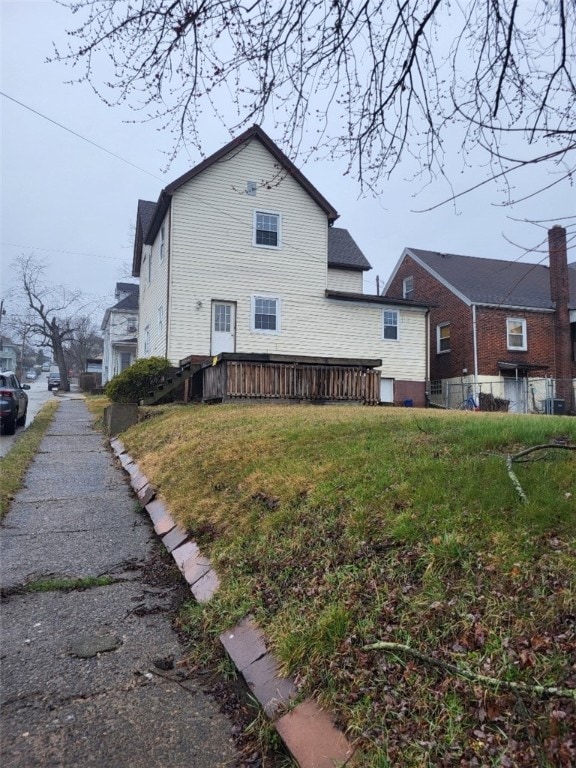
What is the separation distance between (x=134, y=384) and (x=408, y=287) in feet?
57.3

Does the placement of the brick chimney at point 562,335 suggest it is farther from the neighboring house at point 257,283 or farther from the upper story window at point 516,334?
the neighboring house at point 257,283

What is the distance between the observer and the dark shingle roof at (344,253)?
22.4 metres

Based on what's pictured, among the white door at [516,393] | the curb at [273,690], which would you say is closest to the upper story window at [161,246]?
the white door at [516,393]

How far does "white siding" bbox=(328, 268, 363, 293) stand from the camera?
22.5m

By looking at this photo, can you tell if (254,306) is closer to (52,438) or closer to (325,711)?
(52,438)

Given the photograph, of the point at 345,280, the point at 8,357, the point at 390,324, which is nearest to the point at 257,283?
the point at 390,324

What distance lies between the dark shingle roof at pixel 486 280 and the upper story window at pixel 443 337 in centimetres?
187

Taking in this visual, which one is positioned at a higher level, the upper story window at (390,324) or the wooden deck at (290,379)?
the upper story window at (390,324)

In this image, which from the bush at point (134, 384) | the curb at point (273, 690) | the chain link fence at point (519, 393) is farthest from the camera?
the chain link fence at point (519, 393)

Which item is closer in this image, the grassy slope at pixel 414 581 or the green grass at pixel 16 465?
the grassy slope at pixel 414 581

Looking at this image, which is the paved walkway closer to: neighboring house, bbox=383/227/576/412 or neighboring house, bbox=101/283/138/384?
neighboring house, bbox=383/227/576/412

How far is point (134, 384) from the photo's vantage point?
14312 mm

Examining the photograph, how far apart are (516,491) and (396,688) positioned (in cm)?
152

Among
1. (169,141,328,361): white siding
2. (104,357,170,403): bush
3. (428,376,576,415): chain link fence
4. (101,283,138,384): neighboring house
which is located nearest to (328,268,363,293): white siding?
(169,141,328,361): white siding
